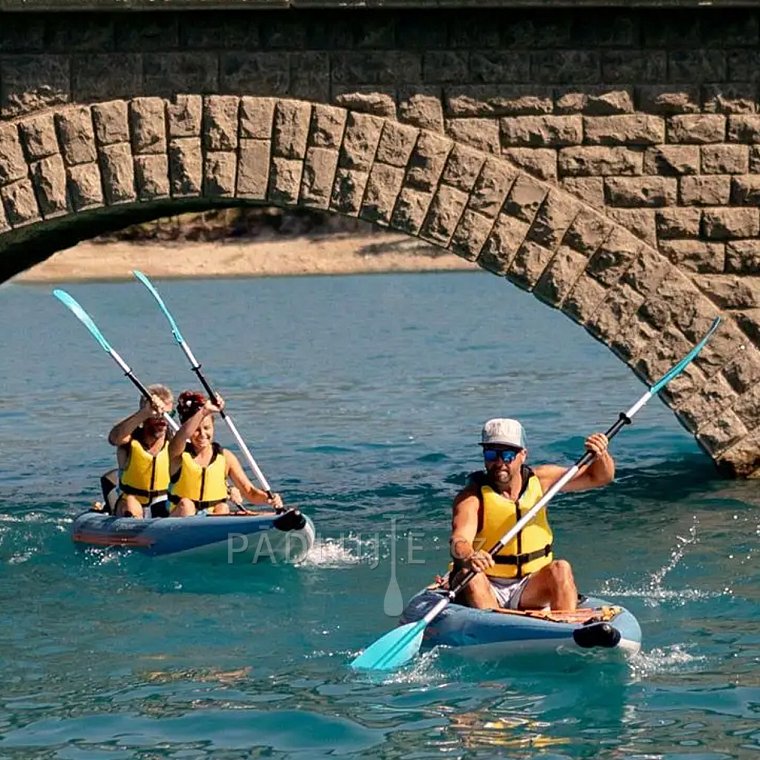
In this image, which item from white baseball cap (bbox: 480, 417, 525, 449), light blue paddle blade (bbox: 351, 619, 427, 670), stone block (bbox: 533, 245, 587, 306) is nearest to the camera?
light blue paddle blade (bbox: 351, 619, 427, 670)

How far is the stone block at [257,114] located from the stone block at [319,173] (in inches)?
14.5

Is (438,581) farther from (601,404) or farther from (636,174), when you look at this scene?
(601,404)

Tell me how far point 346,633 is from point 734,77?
5.47 metres

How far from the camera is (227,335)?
120ft

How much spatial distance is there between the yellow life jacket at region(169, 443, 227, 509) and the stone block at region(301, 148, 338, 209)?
2053mm

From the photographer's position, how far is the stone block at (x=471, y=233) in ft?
47.6

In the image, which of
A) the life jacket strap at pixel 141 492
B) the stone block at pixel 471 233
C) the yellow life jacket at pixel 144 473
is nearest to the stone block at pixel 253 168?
the stone block at pixel 471 233

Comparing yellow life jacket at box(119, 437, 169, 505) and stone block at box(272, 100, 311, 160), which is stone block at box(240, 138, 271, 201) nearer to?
stone block at box(272, 100, 311, 160)

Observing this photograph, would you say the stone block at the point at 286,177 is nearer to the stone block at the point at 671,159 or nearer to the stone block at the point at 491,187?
the stone block at the point at 491,187

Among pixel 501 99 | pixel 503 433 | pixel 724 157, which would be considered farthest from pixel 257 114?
pixel 503 433

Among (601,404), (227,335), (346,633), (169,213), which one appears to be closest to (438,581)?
(346,633)

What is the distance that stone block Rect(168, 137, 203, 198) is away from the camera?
1461cm

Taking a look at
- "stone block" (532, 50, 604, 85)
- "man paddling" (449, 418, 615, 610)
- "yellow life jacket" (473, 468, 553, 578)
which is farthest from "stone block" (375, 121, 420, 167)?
"yellow life jacket" (473, 468, 553, 578)

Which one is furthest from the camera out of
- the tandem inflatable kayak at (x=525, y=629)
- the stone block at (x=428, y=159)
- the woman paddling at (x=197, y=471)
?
the woman paddling at (x=197, y=471)
